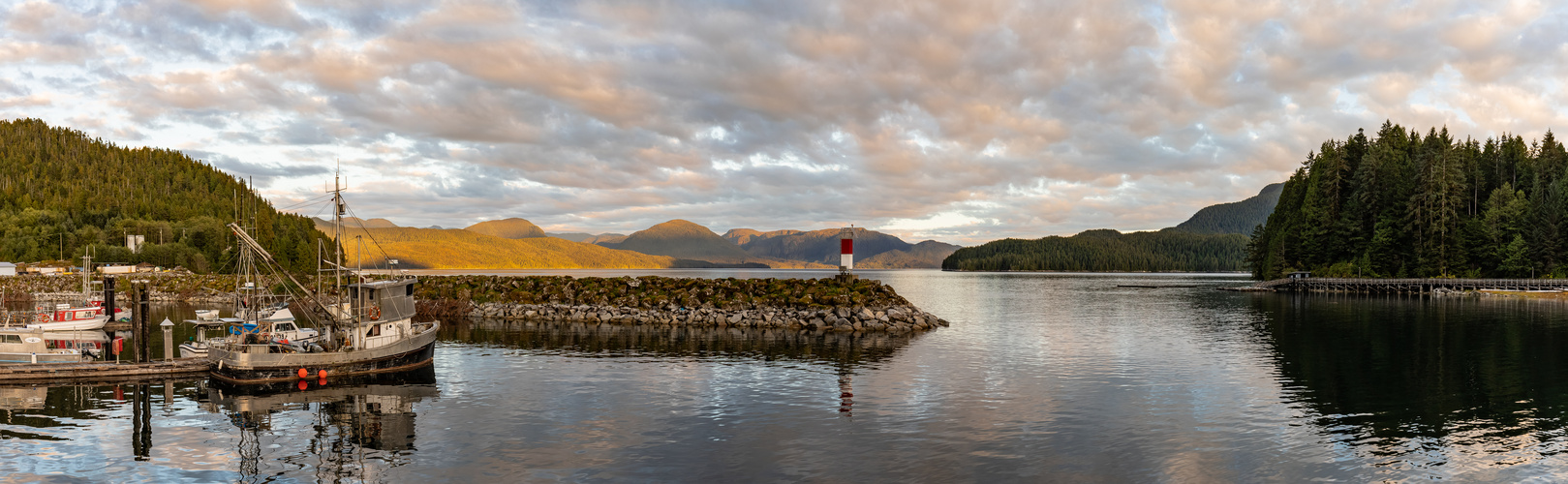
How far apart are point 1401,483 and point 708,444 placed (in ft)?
61.6

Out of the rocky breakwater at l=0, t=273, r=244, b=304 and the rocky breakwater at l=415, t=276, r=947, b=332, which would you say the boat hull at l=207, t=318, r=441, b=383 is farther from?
the rocky breakwater at l=0, t=273, r=244, b=304

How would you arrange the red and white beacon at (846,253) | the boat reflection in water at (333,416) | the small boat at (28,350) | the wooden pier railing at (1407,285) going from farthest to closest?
the wooden pier railing at (1407,285)
the red and white beacon at (846,253)
the small boat at (28,350)
the boat reflection in water at (333,416)

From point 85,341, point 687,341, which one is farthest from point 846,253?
point 85,341

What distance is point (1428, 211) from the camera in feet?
437

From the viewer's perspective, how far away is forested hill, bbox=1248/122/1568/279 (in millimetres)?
128000

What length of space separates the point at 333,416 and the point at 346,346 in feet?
37.1

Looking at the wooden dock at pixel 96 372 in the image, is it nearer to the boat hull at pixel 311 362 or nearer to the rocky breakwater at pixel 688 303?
the boat hull at pixel 311 362

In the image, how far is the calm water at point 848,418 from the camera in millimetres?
22000

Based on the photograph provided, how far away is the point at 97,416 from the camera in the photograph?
29.6 m

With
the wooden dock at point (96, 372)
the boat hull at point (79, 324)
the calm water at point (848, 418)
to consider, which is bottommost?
the calm water at point (848, 418)

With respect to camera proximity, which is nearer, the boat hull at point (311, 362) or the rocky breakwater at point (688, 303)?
the boat hull at point (311, 362)

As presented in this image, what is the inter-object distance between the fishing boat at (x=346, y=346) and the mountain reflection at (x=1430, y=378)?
134 feet

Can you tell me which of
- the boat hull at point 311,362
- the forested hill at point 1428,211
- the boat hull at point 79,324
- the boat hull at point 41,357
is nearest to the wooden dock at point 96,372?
the boat hull at point 41,357

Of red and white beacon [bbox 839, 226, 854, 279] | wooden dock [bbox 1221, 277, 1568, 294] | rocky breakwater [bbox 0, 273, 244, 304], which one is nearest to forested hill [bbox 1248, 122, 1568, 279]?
wooden dock [bbox 1221, 277, 1568, 294]
